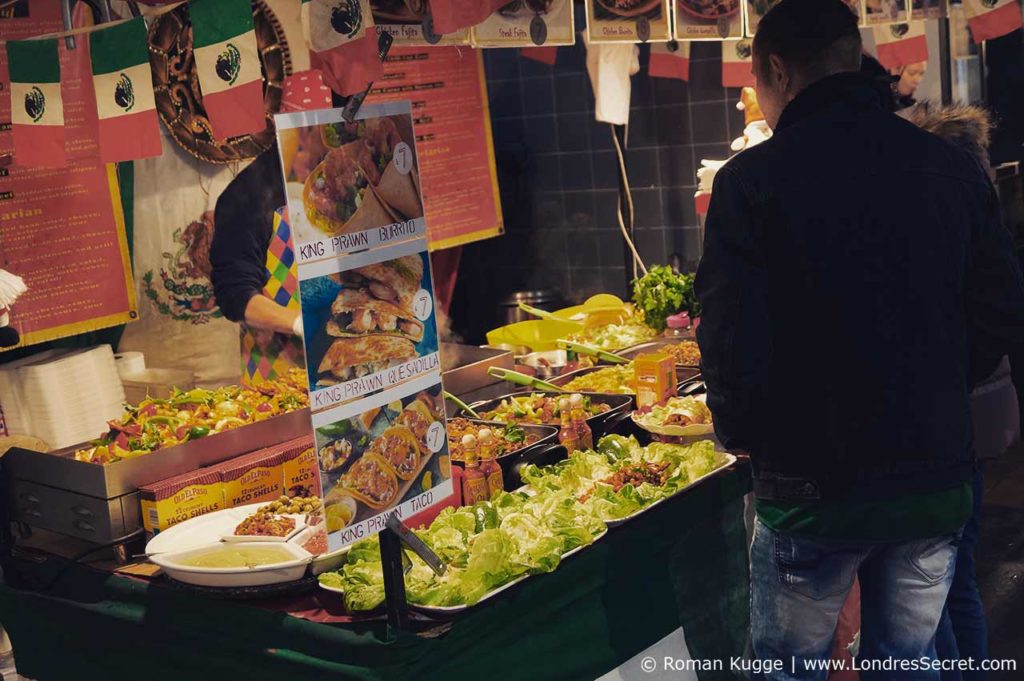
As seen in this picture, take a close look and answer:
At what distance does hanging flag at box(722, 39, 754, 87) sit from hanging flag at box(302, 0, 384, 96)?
424cm

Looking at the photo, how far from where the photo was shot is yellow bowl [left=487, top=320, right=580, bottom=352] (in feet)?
18.9

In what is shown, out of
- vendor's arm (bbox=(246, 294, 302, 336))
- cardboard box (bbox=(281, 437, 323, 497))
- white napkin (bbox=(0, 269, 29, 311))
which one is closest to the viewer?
cardboard box (bbox=(281, 437, 323, 497))

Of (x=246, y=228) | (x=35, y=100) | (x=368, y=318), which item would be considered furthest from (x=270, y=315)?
(x=368, y=318)

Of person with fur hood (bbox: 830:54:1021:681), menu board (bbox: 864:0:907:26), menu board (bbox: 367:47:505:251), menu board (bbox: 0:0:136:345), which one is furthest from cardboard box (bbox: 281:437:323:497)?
menu board (bbox: 864:0:907:26)

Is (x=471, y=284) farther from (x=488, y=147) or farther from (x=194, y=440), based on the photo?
(x=194, y=440)

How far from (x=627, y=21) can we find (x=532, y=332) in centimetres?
172

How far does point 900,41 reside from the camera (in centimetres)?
631

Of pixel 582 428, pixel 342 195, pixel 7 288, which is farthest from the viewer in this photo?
pixel 7 288

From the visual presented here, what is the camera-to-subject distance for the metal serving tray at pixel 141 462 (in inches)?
119

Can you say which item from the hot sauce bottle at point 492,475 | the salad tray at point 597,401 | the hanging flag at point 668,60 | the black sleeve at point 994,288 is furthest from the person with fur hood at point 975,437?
the hanging flag at point 668,60

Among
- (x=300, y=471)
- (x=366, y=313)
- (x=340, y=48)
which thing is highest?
(x=340, y=48)

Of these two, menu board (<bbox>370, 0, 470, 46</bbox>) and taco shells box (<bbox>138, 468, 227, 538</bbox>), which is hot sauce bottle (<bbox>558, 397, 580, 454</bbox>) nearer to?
taco shells box (<bbox>138, 468, 227, 538</bbox>)

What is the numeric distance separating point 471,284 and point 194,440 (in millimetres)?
5591

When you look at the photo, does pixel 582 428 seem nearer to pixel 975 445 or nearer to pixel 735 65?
pixel 975 445
